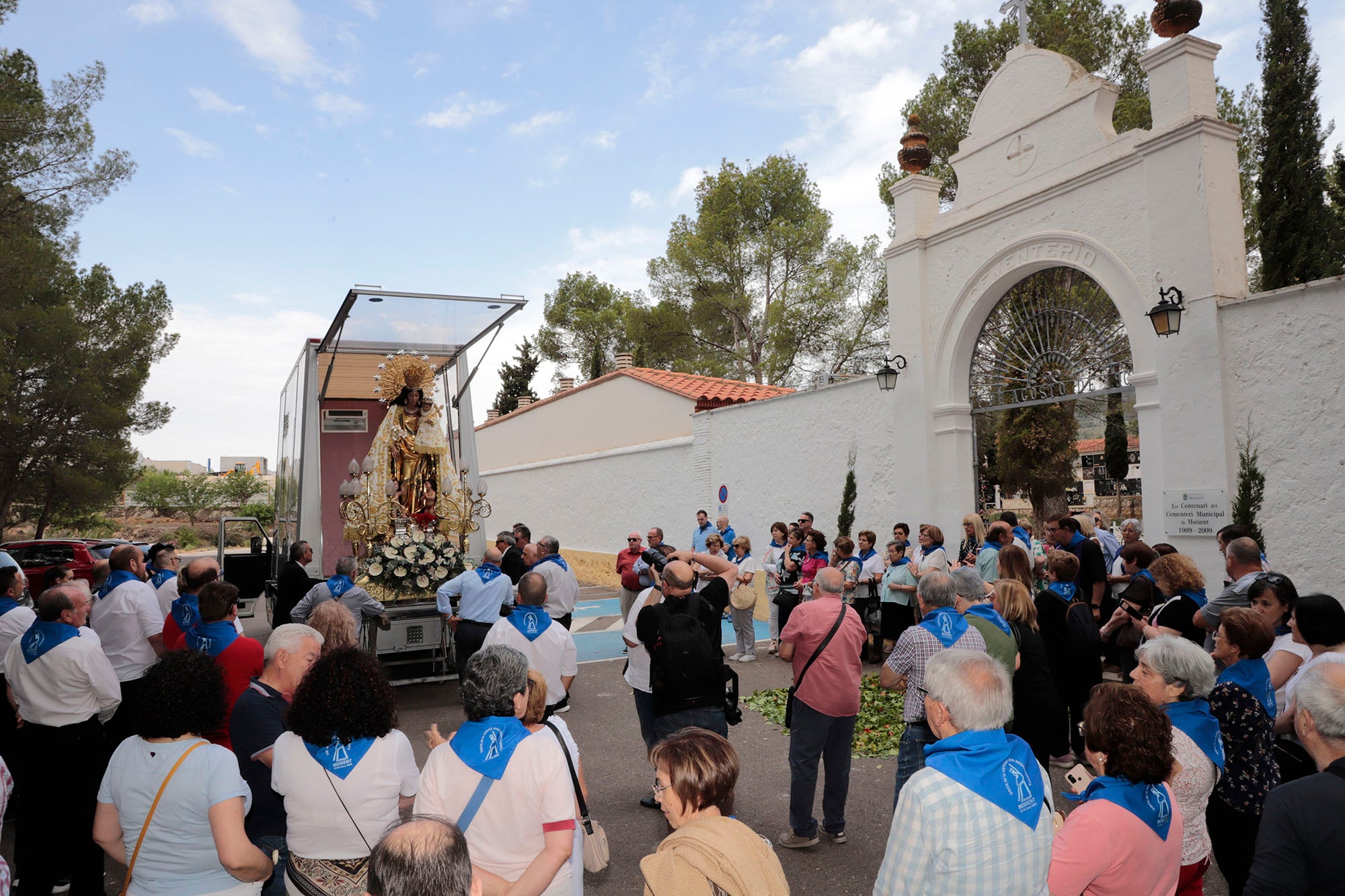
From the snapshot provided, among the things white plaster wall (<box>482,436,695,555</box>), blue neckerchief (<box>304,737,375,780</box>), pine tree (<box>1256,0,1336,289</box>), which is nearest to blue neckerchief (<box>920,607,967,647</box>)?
blue neckerchief (<box>304,737,375,780</box>)

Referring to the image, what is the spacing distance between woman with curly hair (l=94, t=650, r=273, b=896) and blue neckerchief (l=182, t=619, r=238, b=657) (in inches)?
64.0

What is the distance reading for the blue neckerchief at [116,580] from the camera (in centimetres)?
568

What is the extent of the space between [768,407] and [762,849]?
12165 mm

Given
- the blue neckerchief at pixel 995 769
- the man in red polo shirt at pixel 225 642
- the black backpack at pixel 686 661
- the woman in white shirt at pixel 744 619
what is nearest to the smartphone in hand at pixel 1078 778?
the blue neckerchief at pixel 995 769

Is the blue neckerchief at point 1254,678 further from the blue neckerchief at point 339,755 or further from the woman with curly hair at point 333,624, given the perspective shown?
the woman with curly hair at point 333,624

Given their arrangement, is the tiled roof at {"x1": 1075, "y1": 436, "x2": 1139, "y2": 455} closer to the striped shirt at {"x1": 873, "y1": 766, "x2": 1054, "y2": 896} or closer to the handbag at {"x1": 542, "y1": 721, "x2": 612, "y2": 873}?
the handbag at {"x1": 542, "y1": 721, "x2": 612, "y2": 873}

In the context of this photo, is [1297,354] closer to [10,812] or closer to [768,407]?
[768,407]

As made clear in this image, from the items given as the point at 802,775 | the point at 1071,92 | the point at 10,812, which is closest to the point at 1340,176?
the point at 1071,92

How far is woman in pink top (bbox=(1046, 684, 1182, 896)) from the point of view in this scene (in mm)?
2367

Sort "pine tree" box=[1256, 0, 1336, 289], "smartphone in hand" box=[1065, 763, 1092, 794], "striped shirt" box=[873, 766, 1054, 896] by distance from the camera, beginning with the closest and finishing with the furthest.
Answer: "striped shirt" box=[873, 766, 1054, 896] → "smartphone in hand" box=[1065, 763, 1092, 794] → "pine tree" box=[1256, 0, 1336, 289]

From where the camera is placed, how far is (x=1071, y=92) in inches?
346

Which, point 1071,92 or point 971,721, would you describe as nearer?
point 971,721

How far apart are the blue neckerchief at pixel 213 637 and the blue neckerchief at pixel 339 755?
1.98 m

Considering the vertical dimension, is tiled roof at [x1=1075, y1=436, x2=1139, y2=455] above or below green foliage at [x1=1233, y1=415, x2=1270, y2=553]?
above
